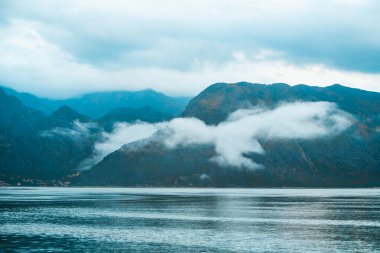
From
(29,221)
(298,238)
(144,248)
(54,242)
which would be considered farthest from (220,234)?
(29,221)

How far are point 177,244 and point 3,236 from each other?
3657cm

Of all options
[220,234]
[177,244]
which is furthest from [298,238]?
[177,244]

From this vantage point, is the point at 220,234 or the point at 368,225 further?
the point at 368,225

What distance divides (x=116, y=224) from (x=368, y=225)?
6443cm

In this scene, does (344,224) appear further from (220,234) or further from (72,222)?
(72,222)

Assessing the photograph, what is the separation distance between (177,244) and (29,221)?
6293 centimetres

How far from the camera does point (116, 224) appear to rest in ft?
456

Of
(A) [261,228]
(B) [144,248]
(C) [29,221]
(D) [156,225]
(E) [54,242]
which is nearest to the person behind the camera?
(B) [144,248]

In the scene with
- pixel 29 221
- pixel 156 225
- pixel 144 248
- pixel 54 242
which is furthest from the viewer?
pixel 29 221

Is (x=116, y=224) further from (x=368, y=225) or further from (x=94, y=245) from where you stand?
(x=368, y=225)

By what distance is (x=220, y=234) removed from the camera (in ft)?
375

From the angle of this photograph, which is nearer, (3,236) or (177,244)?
(177,244)

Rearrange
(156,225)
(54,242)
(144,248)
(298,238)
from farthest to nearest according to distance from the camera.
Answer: (156,225) → (298,238) → (54,242) → (144,248)

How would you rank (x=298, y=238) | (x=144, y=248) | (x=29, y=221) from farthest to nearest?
(x=29, y=221) < (x=298, y=238) < (x=144, y=248)
